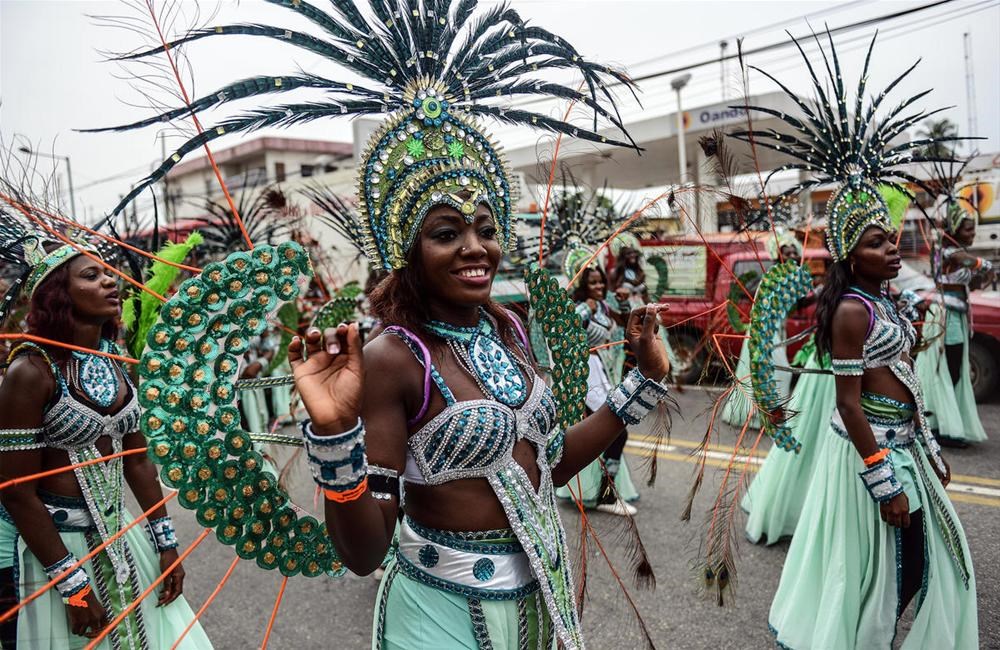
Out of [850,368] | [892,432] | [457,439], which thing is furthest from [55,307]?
[892,432]

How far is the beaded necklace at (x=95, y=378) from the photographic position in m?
2.54

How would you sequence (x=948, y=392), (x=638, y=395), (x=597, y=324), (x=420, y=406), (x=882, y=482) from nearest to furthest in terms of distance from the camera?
(x=420, y=406) → (x=638, y=395) → (x=882, y=482) → (x=597, y=324) → (x=948, y=392)

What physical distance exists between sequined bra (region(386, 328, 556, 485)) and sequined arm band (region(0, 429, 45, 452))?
1.51 meters

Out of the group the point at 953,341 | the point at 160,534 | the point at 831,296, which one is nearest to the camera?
the point at 160,534

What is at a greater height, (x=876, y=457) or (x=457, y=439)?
(x=457, y=439)

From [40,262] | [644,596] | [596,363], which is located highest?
[40,262]

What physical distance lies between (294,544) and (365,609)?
2.57 meters

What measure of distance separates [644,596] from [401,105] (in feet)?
10.2

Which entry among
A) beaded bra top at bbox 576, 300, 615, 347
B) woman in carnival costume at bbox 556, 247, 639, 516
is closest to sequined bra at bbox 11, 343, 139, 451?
woman in carnival costume at bbox 556, 247, 639, 516

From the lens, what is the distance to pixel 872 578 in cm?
299

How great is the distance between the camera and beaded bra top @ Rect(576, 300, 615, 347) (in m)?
5.39

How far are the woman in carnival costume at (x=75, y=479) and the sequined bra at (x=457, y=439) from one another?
1460mm

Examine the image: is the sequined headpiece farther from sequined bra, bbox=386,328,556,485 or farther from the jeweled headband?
sequined bra, bbox=386,328,556,485

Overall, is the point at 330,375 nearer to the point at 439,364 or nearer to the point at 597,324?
the point at 439,364
